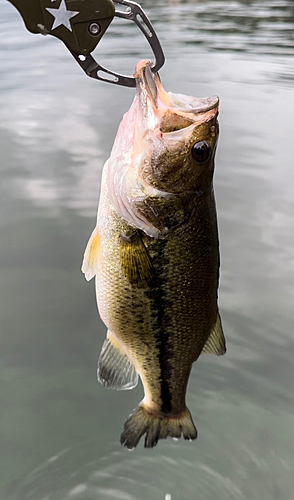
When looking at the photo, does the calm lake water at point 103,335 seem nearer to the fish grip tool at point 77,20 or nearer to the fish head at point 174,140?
the fish head at point 174,140

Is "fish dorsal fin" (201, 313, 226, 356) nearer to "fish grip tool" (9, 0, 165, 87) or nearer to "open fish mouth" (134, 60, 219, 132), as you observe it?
"open fish mouth" (134, 60, 219, 132)

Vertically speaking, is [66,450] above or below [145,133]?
below

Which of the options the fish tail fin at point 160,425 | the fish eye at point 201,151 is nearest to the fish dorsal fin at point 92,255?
the fish eye at point 201,151

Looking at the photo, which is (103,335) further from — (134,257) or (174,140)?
(174,140)

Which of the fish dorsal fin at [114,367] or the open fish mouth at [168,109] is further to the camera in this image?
the fish dorsal fin at [114,367]

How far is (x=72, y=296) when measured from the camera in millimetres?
4566

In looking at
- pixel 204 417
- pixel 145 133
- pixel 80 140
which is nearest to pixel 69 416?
pixel 204 417

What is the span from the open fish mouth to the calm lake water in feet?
8.15

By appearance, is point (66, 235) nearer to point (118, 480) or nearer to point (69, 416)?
point (69, 416)

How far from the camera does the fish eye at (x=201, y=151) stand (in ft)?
6.13

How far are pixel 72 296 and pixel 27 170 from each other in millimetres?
2715

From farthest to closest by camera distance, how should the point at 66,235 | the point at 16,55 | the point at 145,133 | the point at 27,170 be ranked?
the point at 16,55
the point at 27,170
the point at 66,235
the point at 145,133

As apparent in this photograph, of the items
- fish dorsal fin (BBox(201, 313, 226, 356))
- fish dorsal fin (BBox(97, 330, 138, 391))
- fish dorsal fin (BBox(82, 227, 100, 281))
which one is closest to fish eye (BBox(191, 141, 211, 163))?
fish dorsal fin (BBox(82, 227, 100, 281))

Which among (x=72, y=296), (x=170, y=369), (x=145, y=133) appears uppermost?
(x=145, y=133)
